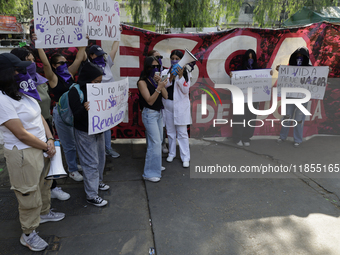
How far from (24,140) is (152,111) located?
6.15 ft

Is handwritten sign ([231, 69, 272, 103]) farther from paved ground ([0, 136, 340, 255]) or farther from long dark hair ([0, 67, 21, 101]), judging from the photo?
long dark hair ([0, 67, 21, 101])

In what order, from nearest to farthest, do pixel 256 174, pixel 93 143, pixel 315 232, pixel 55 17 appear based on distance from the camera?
pixel 315 232, pixel 93 143, pixel 55 17, pixel 256 174

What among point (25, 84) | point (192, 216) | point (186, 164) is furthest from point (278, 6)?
Result: point (25, 84)

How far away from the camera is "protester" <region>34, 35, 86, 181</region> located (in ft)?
11.1

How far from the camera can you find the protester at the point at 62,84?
339cm

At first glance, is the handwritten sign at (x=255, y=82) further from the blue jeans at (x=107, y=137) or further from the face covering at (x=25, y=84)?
the face covering at (x=25, y=84)

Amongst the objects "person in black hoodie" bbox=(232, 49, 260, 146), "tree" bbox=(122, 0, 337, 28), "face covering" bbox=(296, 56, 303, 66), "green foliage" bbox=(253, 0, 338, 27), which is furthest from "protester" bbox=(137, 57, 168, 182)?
"green foliage" bbox=(253, 0, 338, 27)

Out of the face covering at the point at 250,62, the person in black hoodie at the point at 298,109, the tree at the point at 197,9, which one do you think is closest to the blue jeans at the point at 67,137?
the face covering at the point at 250,62

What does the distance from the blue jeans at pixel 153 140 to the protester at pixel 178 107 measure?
483 millimetres

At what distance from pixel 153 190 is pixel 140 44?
292 cm

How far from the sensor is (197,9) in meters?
8.82

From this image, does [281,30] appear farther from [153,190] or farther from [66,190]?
[66,190]

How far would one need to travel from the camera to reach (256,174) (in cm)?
426

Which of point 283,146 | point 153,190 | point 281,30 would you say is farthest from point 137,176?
point 281,30
